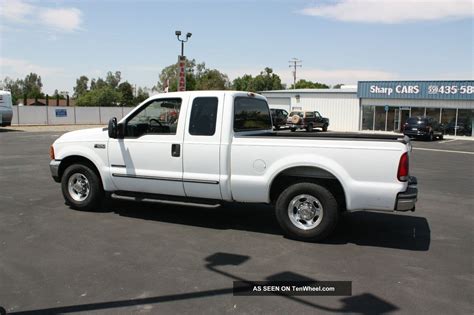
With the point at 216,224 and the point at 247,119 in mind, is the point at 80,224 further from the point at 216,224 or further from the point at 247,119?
the point at 247,119

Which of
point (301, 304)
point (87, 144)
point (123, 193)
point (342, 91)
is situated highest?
point (342, 91)

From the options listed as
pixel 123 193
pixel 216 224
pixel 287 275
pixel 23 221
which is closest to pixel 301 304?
pixel 287 275

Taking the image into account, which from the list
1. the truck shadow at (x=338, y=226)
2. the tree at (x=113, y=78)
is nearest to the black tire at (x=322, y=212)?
the truck shadow at (x=338, y=226)

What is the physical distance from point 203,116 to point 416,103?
3431 cm

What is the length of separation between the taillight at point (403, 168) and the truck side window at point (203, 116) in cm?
255

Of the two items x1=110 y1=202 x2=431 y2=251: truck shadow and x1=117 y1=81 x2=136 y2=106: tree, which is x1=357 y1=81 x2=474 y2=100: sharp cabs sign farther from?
x1=117 y1=81 x2=136 y2=106: tree

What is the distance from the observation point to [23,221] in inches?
261

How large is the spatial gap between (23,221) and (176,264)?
306 centimetres

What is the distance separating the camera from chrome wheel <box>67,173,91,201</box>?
24.2ft

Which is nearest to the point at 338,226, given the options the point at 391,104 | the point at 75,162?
the point at 75,162

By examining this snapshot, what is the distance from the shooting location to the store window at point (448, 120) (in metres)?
35.0

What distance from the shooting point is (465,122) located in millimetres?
34562

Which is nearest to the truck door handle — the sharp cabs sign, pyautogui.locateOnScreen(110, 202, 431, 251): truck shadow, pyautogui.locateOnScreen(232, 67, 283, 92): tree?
pyautogui.locateOnScreen(110, 202, 431, 251): truck shadow

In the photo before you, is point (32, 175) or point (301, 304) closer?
point (301, 304)
